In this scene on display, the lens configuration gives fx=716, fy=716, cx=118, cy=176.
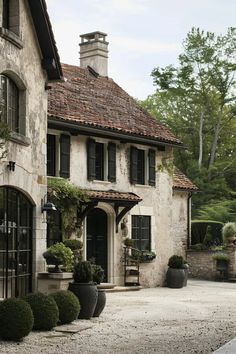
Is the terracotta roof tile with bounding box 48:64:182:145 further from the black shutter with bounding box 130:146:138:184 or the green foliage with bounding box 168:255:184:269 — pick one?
the green foliage with bounding box 168:255:184:269

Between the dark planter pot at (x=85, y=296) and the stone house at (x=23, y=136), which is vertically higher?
the stone house at (x=23, y=136)

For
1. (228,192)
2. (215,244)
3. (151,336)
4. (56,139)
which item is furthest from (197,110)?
(151,336)

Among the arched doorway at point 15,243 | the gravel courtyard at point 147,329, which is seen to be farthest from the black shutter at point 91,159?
the arched doorway at point 15,243

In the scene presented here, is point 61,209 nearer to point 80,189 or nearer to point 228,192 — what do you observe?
point 80,189

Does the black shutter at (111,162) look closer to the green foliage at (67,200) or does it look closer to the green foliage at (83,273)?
the green foliage at (67,200)

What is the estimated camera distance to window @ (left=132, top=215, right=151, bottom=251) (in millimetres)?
25312

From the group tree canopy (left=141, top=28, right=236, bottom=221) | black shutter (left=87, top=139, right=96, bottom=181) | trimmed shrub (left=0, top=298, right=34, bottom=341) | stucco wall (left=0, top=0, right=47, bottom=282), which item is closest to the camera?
trimmed shrub (left=0, top=298, right=34, bottom=341)

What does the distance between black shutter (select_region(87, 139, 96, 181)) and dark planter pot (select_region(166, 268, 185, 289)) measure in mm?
4840

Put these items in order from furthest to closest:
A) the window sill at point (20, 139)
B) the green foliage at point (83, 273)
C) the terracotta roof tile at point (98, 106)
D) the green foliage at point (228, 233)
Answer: the green foliage at point (228, 233) → the terracotta roof tile at point (98, 106) → the green foliage at point (83, 273) → the window sill at point (20, 139)

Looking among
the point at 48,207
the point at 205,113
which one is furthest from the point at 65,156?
the point at 205,113

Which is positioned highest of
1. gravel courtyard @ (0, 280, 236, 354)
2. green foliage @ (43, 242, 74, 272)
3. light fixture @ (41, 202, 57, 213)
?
light fixture @ (41, 202, 57, 213)

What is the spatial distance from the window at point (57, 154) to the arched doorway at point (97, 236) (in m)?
2.17

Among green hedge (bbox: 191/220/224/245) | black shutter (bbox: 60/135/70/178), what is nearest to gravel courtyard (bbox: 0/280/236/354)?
black shutter (bbox: 60/135/70/178)

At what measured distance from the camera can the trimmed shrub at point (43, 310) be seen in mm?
13148
